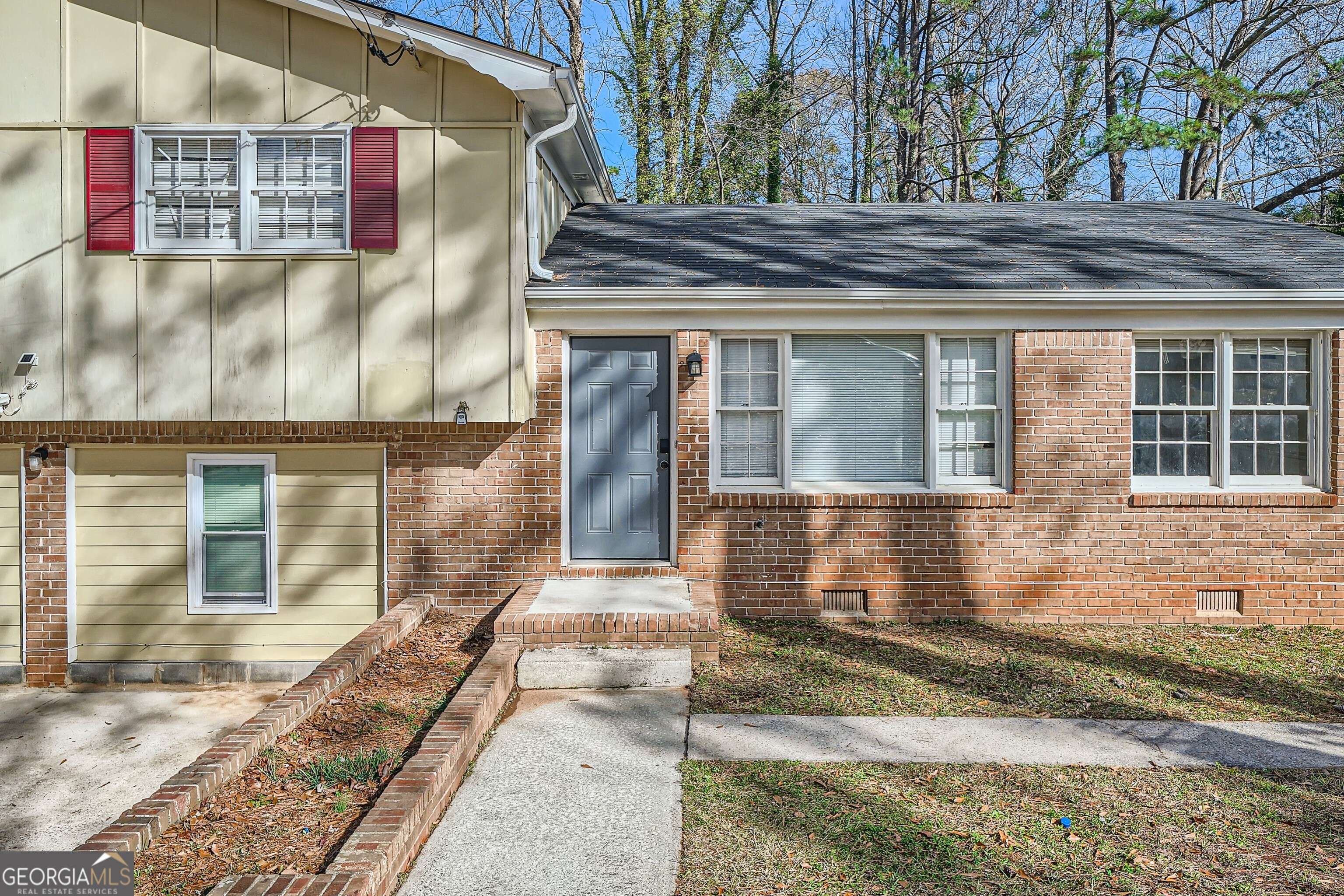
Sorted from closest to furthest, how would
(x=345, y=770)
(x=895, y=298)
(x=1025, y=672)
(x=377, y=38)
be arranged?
(x=345, y=770) < (x=1025, y=672) < (x=377, y=38) < (x=895, y=298)

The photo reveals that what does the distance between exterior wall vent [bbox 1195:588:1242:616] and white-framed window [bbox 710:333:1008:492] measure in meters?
2.06

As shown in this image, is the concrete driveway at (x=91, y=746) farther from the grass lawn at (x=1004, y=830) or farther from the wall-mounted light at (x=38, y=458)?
the grass lawn at (x=1004, y=830)

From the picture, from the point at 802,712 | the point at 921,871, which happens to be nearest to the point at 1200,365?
the point at 802,712

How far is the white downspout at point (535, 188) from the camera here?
281 inches

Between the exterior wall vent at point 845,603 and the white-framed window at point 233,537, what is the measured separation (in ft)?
16.4

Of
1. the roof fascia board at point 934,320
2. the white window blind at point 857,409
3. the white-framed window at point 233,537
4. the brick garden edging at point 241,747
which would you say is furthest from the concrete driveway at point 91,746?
the white window blind at point 857,409

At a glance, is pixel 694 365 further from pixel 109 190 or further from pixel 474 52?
pixel 109 190

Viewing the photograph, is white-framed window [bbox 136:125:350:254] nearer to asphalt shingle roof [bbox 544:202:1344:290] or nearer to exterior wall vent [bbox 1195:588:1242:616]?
asphalt shingle roof [bbox 544:202:1344:290]

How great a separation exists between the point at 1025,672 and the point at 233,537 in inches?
268

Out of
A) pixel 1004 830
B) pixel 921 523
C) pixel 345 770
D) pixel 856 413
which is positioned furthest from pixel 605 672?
pixel 856 413

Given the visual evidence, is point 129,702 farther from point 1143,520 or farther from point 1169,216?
point 1169,216

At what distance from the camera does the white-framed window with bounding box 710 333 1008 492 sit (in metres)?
7.54

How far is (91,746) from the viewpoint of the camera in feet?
20.3

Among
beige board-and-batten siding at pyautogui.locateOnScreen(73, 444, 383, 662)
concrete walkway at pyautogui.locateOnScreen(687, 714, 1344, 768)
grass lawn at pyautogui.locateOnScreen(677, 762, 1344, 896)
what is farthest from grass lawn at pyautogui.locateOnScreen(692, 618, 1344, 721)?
beige board-and-batten siding at pyautogui.locateOnScreen(73, 444, 383, 662)
